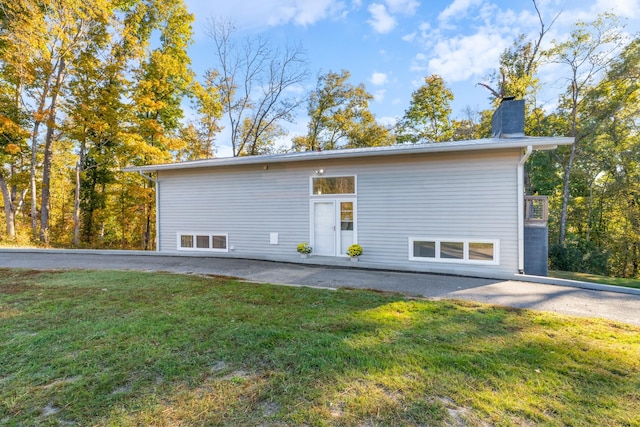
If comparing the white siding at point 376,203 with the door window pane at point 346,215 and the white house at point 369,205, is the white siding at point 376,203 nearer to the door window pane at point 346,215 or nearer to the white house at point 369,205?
the white house at point 369,205

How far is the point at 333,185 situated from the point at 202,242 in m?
4.74

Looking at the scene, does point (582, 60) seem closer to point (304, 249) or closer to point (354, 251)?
point (354, 251)

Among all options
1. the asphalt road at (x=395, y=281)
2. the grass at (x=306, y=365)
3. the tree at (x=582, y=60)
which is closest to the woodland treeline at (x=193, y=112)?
the tree at (x=582, y=60)

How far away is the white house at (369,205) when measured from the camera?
6457mm

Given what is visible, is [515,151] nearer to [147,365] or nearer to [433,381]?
[433,381]

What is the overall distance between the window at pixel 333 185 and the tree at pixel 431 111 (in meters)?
12.3

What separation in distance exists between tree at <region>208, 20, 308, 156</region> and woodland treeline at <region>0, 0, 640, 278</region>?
8 centimetres

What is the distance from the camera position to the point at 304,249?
788 cm

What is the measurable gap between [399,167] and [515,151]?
2490mm

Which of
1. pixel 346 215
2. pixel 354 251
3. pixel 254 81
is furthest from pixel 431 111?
pixel 354 251

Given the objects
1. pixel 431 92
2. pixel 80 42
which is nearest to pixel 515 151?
pixel 431 92

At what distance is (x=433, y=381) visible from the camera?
215cm

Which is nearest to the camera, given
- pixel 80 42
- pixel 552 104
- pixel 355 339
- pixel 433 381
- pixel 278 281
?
pixel 433 381

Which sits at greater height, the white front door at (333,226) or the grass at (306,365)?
the white front door at (333,226)
